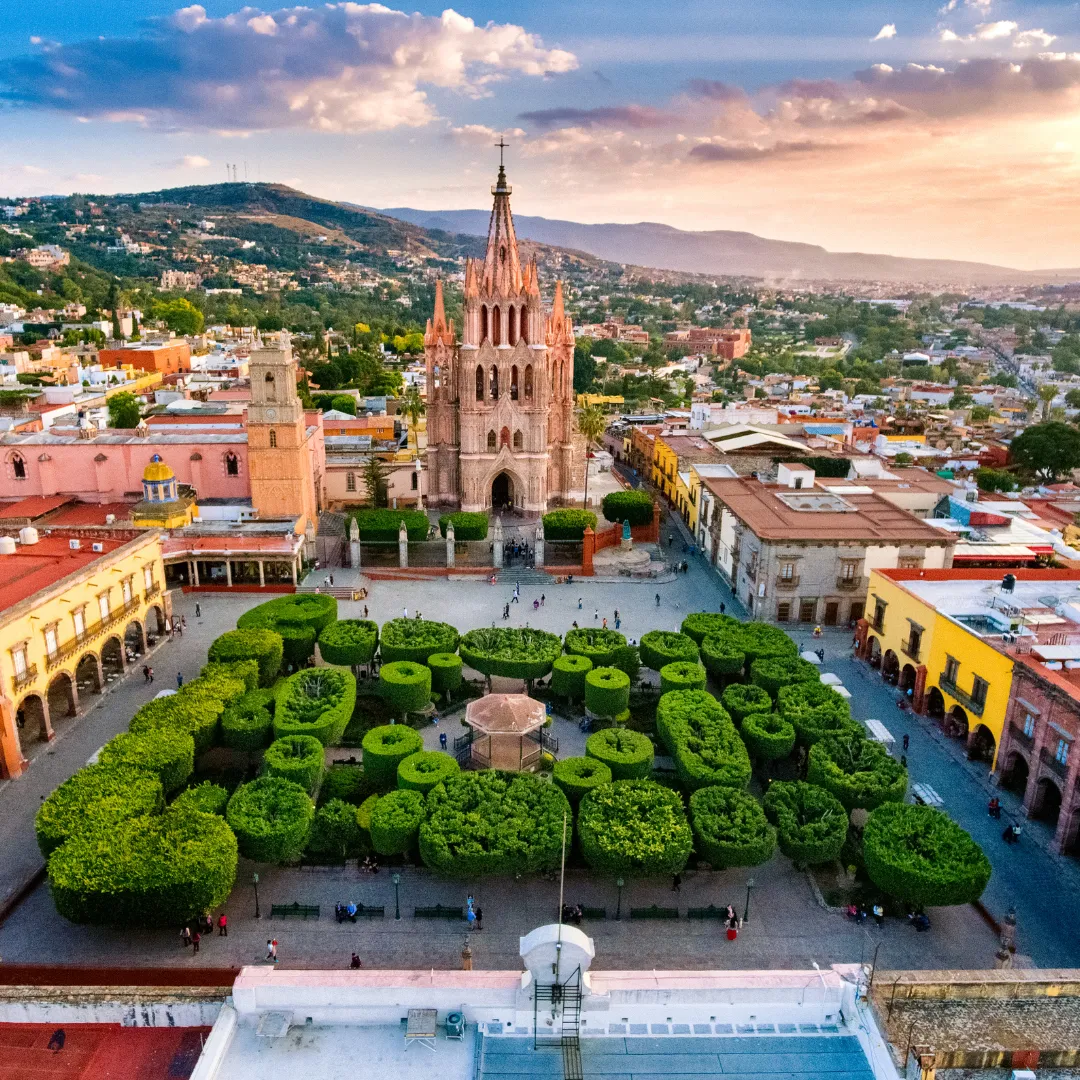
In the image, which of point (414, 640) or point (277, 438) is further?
point (277, 438)

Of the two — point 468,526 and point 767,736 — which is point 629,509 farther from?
point 767,736

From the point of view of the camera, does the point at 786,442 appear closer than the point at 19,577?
No

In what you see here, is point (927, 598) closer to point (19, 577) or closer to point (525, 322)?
point (525, 322)

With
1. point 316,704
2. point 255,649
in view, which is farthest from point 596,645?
point 255,649

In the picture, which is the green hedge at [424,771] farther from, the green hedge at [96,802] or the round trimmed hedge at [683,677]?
the round trimmed hedge at [683,677]

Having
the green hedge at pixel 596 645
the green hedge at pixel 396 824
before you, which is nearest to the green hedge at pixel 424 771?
the green hedge at pixel 396 824

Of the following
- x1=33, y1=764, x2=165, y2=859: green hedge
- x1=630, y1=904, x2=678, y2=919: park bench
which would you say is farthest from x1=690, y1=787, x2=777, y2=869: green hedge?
x1=33, y1=764, x2=165, y2=859: green hedge

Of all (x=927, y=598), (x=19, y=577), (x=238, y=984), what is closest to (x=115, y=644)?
(x=19, y=577)
